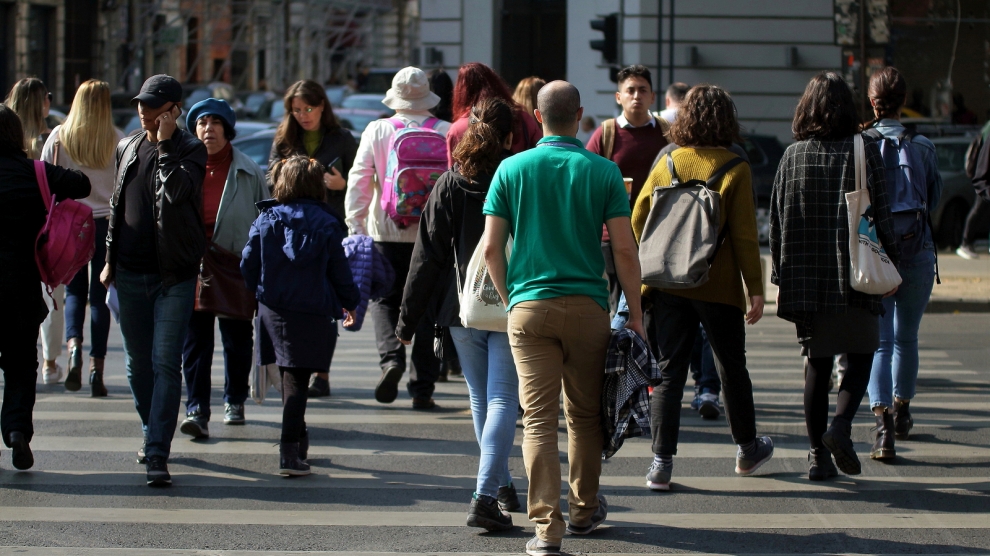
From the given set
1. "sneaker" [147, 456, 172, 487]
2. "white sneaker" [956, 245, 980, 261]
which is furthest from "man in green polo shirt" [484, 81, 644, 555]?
"white sneaker" [956, 245, 980, 261]

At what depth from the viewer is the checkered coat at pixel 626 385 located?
479 centimetres

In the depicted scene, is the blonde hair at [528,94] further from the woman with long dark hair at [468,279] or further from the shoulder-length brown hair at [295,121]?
the woman with long dark hair at [468,279]

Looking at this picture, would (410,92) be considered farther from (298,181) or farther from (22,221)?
(22,221)

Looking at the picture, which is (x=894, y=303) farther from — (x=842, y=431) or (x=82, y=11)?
(x=82, y=11)

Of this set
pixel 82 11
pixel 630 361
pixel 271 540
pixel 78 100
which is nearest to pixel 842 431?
pixel 630 361

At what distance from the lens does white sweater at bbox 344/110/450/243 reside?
25.6 feet

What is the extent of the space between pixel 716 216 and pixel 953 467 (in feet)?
6.39

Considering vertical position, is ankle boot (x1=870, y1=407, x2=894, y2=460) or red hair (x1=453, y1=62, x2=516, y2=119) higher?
red hair (x1=453, y1=62, x2=516, y2=119)

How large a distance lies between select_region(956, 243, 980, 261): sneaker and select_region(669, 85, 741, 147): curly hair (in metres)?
12.3

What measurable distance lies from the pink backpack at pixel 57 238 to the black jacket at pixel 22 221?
40 millimetres

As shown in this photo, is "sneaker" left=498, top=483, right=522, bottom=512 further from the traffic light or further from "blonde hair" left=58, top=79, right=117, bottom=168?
the traffic light

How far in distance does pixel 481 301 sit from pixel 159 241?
5.70ft

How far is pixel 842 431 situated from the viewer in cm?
594

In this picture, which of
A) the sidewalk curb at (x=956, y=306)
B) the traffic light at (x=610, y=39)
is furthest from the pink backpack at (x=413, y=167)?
the traffic light at (x=610, y=39)
